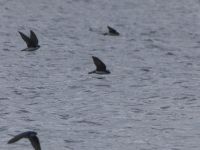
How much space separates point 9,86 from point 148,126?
7132mm

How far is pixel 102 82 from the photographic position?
3334 centimetres

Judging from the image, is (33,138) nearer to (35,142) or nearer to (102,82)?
(35,142)

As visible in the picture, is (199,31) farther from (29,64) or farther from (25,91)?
(25,91)

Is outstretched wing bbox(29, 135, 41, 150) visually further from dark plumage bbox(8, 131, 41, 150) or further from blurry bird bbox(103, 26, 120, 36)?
blurry bird bbox(103, 26, 120, 36)

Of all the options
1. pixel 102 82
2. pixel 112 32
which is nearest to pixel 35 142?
pixel 102 82

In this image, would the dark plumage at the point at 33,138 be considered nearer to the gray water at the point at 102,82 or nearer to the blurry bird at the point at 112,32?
the gray water at the point at 102,82

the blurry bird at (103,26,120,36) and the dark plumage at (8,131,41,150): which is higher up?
the blurry bird at (103,26,120,36)

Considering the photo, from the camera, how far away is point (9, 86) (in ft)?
105

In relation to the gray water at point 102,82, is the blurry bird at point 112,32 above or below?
above

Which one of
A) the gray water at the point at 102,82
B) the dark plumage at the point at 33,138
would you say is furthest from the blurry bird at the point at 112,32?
the dark plumage at the point at 33,138

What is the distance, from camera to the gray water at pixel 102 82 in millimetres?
25562

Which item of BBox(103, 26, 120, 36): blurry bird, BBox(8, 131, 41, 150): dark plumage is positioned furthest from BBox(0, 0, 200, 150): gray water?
BBox(8, 131, 41, 150): dark plumage

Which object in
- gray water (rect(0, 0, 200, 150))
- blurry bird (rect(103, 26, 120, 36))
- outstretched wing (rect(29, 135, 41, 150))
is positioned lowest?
outstretched wing (rect(29, 135, 41, 150))

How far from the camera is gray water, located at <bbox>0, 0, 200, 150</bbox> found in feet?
83.9
